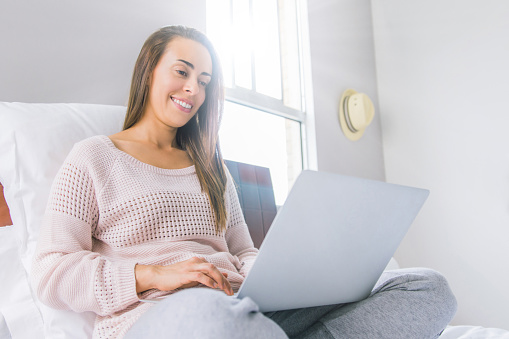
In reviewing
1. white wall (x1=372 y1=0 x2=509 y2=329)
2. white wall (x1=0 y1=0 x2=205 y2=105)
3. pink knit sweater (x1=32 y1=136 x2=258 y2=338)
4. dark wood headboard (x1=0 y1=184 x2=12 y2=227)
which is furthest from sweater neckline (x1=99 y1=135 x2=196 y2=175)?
white wall (x1=372 y1=0 x2=509 y2=329)

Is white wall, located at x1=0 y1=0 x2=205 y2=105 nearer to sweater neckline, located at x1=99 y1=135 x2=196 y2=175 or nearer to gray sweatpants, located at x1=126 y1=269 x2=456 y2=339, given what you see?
sweater neckline, located at x1=99 y1=135 x2=196 y2=175

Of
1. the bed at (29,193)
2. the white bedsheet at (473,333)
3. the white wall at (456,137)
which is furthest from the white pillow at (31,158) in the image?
the white wall at (456,137)

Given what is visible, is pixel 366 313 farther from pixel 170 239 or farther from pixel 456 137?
pixel 456 137

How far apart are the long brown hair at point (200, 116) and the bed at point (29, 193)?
130 millimetres

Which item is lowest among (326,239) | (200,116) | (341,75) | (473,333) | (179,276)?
(473,333)

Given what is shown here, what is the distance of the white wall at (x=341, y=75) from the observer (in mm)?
2441

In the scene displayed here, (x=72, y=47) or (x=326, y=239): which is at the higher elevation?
(x=72, y=47)

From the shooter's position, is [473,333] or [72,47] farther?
[72,47]

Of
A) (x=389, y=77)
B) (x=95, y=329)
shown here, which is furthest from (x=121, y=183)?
(x=389, y=77)

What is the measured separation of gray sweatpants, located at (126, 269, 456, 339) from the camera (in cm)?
50

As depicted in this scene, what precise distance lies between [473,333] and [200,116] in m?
0.91

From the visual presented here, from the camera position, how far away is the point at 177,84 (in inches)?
42.5

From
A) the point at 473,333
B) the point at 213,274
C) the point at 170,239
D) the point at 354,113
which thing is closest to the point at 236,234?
the point at 170,239

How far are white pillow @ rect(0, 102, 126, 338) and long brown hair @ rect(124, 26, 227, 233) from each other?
0.17 metres
